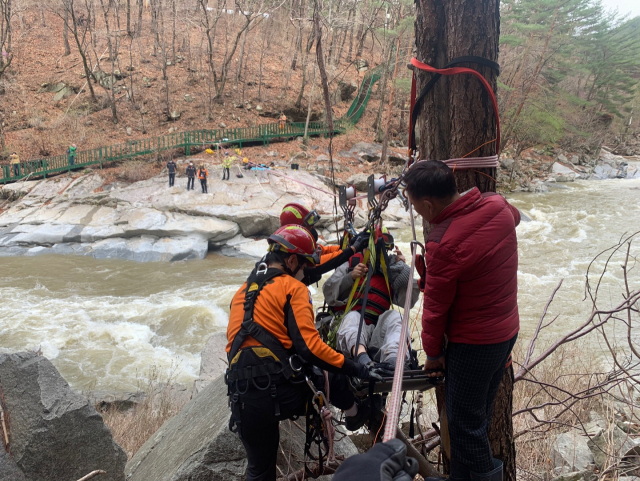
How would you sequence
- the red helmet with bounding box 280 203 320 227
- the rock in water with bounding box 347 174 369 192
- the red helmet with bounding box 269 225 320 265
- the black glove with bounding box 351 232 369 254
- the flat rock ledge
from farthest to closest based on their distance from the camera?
the rock in water with bounding box 347 174 369 192 < the flat rock ledge < the red helmet with bounding box 280 203 320 227 < the black glove with bounding box 351 232 369 254 < the red helmet with bounding box 269 225 320 265

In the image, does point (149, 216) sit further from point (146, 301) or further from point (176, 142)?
point (176, 142)

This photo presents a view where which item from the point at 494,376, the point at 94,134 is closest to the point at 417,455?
the point at 494,376

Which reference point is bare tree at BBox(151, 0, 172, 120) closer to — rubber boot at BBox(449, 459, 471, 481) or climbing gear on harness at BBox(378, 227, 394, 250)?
climbing gear on harness at BBox(378, 227, 394, 250)

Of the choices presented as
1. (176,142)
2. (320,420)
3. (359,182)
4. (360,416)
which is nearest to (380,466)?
(320,420)

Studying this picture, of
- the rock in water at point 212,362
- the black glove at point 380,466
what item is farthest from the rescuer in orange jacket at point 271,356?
the rock in water at point 212,362

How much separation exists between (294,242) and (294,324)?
0.49 meters

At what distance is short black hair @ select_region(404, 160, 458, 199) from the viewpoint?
195cm

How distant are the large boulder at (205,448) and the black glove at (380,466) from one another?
65.2 inches

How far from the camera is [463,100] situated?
2.23 metres

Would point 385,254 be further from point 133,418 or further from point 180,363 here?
point 180,363

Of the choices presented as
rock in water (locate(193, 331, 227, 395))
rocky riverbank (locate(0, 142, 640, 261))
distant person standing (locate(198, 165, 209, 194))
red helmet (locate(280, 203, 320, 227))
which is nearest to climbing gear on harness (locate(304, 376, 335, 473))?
red helmet (locate(280, 203, 320, 227))

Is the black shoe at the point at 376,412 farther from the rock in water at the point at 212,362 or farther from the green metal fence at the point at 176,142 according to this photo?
the green metal fence at the point at 176,142

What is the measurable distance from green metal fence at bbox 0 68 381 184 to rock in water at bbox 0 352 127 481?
1974cm

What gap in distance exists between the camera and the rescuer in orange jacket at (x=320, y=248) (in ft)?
10.3
